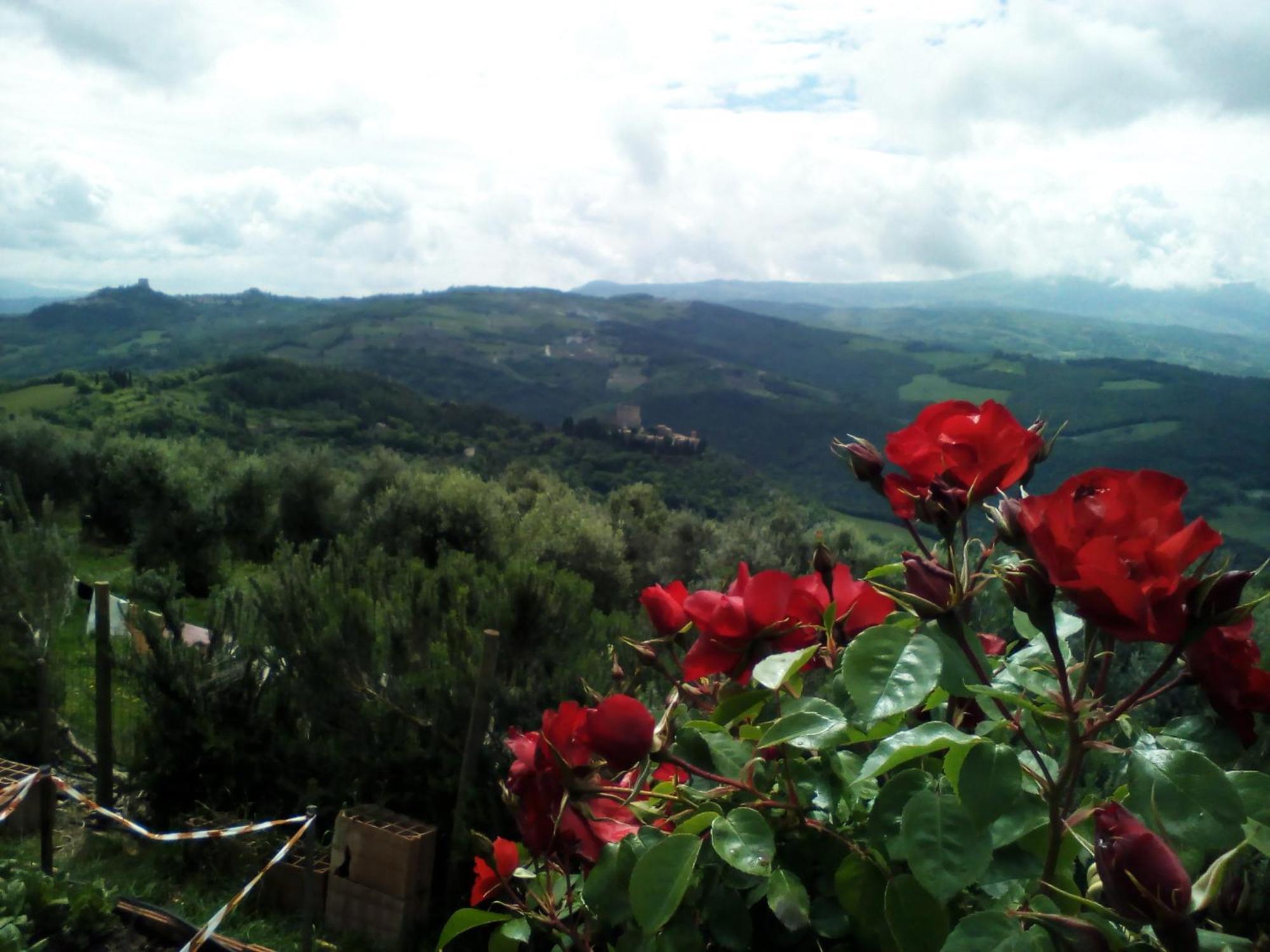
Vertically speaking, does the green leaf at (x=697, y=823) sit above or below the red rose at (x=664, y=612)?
below

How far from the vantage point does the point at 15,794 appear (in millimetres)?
4340

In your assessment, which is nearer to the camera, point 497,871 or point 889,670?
point 889,670

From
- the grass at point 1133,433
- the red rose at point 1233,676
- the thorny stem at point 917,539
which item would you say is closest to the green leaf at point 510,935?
the thorny stem at point 917,539

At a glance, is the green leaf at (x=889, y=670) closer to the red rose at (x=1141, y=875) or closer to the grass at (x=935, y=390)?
the red rose at (x=1141, y=875)

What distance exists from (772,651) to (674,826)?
0.65ft

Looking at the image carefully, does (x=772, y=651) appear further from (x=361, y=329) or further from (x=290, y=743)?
(x=361, y=329)

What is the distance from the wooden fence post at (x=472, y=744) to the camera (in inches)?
163

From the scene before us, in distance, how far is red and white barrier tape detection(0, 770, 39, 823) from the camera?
145 inches

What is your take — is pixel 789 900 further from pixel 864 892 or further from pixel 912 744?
pixel 912 744

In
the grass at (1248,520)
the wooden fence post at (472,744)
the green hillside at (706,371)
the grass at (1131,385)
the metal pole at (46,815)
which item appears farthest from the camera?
the grass at (1131,385)

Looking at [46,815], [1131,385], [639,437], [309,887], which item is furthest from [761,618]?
[1131,385]

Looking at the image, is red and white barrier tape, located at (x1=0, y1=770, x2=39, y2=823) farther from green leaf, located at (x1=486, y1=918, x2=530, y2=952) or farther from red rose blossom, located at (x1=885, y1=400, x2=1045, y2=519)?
red rose blossom, located at (x1=885, y1=400, x2=1045, y2=519)

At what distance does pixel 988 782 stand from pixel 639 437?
46.5m

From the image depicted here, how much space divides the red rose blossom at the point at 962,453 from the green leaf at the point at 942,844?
283mm
